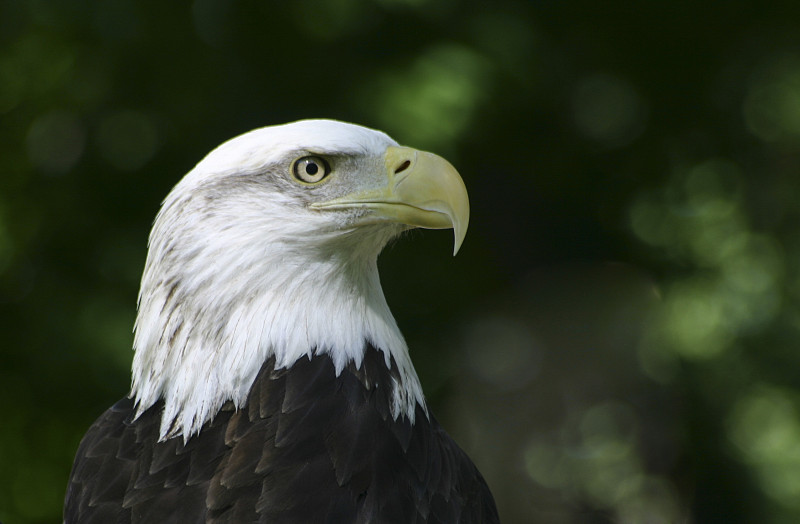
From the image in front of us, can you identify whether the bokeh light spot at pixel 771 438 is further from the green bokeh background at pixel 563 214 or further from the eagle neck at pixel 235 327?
the eagle neck at pixel 235 327

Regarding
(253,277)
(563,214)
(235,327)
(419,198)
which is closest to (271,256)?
(253,277)

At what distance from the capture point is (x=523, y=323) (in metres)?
6.25

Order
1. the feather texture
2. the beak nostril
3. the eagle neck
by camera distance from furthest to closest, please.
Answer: the beak nostril
the eagle neck
the feather texture

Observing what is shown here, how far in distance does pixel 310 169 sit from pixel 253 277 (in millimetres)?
308

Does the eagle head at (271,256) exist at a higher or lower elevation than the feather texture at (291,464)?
higher

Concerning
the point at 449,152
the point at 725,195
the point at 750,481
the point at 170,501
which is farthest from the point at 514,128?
the point at 170,501

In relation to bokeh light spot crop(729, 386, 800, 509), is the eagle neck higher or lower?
higher

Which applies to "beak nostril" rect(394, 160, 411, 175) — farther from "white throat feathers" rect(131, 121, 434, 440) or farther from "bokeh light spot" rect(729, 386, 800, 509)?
"bokeh light spot" rect(729, 386, 800, 509)

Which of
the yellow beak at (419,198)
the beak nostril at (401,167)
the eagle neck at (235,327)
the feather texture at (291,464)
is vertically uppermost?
the beak nostril at (401,167)

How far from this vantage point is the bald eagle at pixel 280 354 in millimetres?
1955

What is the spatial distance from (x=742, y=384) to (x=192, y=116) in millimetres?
3832

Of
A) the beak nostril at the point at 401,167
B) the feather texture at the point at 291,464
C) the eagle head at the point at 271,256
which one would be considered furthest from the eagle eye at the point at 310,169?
the feather texture at the point at 291,464

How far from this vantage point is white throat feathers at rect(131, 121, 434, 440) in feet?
6.71

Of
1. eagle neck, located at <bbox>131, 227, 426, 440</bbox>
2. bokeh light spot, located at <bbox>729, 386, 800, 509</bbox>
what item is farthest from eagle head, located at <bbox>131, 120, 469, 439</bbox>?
bokeh light spot, located at <bbox>729, 386, 800, 509</bbox>
